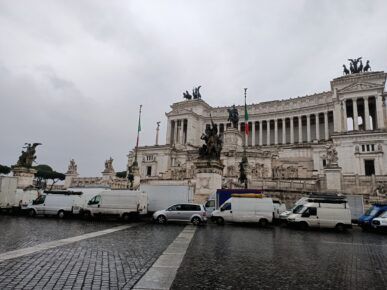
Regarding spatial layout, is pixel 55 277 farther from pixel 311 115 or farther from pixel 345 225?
pixel 311 115

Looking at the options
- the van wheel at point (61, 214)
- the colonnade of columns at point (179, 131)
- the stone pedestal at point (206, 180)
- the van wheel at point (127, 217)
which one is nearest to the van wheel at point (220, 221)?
the stone pedestal at point (206, 180)

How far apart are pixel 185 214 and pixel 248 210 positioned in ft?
13.1

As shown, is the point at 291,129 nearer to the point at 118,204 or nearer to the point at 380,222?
the point at 380,222

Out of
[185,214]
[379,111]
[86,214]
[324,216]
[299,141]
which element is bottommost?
[86,214]

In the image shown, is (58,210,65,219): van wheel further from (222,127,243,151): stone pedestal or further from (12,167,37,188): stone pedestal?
(222,127,243,151): stone pedestal

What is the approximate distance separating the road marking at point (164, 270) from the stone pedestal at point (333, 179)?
90.7 ft

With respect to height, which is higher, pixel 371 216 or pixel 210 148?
pixel 210 148

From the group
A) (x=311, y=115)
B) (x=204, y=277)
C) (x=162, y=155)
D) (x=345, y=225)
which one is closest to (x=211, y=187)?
(x=345, y=225)

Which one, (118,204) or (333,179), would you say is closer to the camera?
(118,204)

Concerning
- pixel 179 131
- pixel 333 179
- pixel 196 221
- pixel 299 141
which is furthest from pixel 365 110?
pixel 196 221

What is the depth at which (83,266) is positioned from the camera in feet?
21.5

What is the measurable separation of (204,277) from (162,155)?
5912cm

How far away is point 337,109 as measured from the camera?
2530 inches

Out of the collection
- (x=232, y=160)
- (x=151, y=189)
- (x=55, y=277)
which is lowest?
(x=55, y=277)
